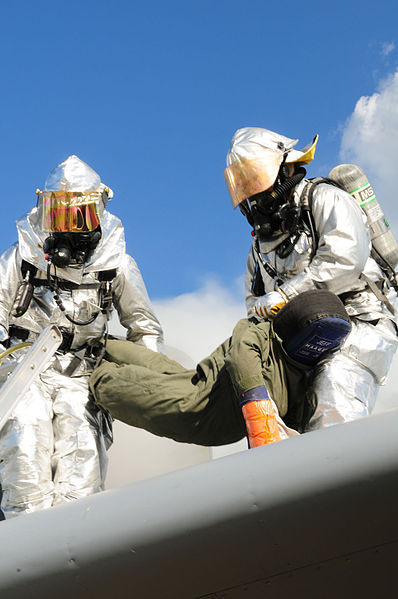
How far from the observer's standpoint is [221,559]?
155cm

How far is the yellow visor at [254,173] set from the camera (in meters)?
4.04

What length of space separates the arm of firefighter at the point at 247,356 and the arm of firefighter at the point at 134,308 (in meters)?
1.37

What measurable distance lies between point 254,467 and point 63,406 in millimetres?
2689

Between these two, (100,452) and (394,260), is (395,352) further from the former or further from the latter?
(100,452)

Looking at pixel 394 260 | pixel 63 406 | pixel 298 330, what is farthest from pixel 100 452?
pixel 394 260

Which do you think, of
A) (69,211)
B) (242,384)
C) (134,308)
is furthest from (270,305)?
(69,211)

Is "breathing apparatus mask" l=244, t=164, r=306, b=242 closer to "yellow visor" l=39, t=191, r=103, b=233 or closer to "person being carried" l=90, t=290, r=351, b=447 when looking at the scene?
"person being carried" l=90, t=290, r=351, b=447

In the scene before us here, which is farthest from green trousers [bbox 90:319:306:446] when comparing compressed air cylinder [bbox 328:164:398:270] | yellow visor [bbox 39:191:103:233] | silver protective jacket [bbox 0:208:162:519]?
compressed air cylinder [bbox 328:164:398:270]

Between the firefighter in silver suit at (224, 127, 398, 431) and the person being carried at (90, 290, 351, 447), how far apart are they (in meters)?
0.19

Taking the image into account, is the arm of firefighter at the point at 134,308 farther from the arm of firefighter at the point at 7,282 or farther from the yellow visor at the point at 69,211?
the arm of firefighter at the point at 7,282

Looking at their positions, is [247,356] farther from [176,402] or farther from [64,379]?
[64,379]

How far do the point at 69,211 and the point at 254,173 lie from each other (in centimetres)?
120

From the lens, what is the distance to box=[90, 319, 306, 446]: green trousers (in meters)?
Result: 3.20

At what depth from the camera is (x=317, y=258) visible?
12.3 feet
